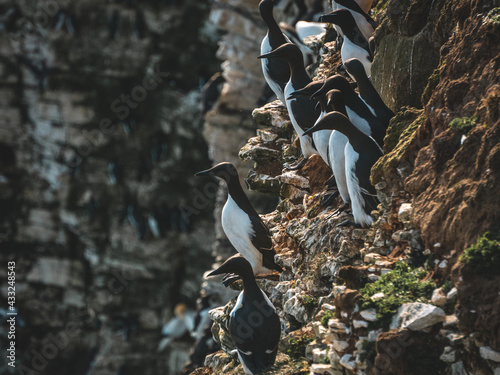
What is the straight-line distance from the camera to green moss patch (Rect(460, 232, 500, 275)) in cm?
373

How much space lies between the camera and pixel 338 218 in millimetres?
5535

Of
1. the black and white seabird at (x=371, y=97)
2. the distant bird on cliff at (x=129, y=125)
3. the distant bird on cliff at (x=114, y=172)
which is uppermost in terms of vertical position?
the distant bird on cliff at (x=129, y=125)

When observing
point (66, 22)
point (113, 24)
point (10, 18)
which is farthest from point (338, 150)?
point (10, 18)

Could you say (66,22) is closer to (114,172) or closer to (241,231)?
(114,172)

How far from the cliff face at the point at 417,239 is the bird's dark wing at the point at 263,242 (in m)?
0.26

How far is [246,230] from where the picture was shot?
645 centimetres

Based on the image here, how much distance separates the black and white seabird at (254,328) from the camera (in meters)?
5.05

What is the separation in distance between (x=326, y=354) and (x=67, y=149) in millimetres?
18159

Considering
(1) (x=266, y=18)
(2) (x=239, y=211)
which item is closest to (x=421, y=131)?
(2) (x=239, y=211)

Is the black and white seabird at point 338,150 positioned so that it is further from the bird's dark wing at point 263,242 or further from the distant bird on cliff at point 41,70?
the distant bird on cliff at point 41,70

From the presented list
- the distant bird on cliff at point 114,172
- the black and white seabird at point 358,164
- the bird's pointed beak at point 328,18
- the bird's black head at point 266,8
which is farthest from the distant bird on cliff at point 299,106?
the distant bird on cliff at point 114,172

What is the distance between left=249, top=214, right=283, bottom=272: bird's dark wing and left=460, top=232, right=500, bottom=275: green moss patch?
8.99 feet

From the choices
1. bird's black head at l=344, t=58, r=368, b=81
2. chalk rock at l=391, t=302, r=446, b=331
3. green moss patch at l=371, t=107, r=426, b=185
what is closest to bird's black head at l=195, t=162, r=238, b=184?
bird's black head at l=344, t=58, r=368, b=81

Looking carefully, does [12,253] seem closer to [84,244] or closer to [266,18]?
[84,244]
